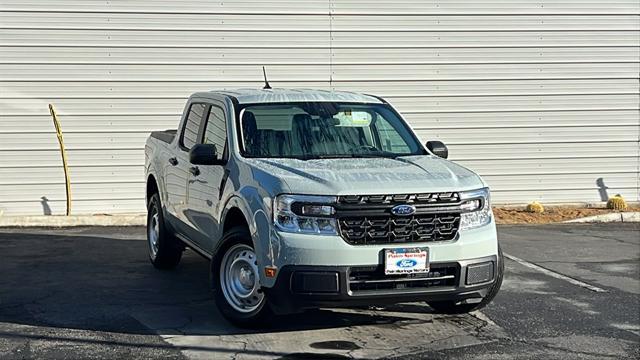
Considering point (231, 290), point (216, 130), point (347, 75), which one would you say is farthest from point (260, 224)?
point (347, 75)

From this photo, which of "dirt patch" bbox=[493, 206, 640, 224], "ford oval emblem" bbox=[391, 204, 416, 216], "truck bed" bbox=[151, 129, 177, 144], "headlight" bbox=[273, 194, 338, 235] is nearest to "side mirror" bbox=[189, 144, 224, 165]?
"headlight" bbox=[273, 194, 338, 235]

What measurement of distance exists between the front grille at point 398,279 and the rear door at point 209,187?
5.07 ft

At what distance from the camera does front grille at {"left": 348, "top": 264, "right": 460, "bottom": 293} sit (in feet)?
20.4

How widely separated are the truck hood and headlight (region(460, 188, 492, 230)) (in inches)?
2.3

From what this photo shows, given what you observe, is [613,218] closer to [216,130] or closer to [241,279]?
[216,130]

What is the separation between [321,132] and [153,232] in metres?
2.88

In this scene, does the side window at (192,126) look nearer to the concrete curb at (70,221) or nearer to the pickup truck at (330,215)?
the pickup truck at (330,215)

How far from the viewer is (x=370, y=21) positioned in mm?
13938

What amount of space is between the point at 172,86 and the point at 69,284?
549 cm

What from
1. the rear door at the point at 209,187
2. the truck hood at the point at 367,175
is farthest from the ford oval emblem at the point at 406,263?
the rear door at the point at 209,187

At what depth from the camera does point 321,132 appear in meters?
7.61

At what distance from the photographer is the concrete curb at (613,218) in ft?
45.0

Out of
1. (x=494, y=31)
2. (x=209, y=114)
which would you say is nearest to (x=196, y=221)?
(x=209, y=114)

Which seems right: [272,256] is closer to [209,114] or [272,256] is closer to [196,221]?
[196,221]
